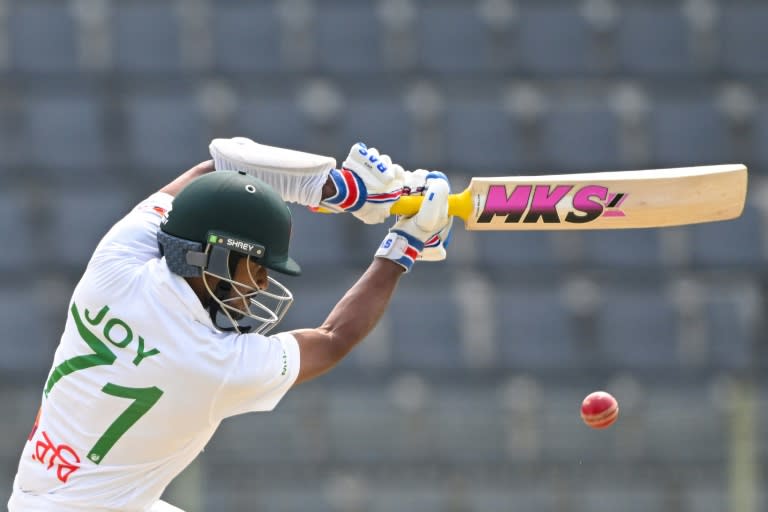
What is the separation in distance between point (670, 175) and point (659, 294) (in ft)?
9.64

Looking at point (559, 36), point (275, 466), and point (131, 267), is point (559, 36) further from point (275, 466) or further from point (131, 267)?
point (131, 267)

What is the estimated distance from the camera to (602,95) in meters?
6.73

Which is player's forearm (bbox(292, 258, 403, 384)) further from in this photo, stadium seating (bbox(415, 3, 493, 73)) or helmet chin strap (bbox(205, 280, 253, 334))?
stadium seating (bbox(415, 3, 493, 73))

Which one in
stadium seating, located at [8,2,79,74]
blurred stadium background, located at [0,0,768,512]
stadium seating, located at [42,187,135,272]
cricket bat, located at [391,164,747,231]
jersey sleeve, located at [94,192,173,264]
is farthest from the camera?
stadium seating, located at [8,2,79,74]

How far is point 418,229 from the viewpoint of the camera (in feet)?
8.95

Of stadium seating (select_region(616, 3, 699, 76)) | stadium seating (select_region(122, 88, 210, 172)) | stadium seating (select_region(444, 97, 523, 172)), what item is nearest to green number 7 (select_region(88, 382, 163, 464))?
stadium seating (select_region(122, 88, 210, 172))

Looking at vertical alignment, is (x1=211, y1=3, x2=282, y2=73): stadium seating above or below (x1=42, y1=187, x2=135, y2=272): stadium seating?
above

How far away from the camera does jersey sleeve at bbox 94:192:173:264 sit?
2.47m

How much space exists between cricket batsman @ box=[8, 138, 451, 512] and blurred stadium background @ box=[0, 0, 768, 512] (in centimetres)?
277

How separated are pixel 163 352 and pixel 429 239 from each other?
0.69 meters

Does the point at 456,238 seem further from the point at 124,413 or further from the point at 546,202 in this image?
the point at 124,413

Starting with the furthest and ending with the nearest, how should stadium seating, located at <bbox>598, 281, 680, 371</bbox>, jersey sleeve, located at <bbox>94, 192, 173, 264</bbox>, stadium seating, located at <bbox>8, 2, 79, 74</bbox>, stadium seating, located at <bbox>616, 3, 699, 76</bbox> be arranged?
stadium seating, located at <bbox>616, 3, 699, 76</bbox>
stadium seating, located at <bbox>8, 2, 79, 74</bbox>
stadium seating, located at <bbox>598, 281, 680, 371</bbox>
jersey sleeve, located at <bbox>94, 192, 173, 264</bbox>

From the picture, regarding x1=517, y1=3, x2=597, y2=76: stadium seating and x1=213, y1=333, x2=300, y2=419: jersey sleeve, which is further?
x1=517, y1=3, x2=597, y2=76: stadium seating

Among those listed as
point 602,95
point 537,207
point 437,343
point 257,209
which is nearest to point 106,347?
point 257,209
